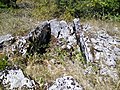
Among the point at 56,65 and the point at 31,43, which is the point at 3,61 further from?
the point at 56,65

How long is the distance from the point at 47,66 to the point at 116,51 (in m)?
2.05

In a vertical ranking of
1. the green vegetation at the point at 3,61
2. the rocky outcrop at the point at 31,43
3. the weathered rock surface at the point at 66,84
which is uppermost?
the rocky outcrop at the point at 31,43

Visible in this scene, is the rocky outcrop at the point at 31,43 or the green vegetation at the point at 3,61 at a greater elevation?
the rocky outcrop at the point at 31,43

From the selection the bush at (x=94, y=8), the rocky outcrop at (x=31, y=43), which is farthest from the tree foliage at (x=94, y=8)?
the rocky outcrop at (x=31, y=43)

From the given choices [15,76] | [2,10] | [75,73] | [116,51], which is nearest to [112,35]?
[116,51]

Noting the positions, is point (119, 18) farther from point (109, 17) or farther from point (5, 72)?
point (5, 72)

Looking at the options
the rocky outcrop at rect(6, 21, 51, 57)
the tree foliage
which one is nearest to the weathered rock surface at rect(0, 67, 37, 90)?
the rocky outcrop at rect(6, 21, 51, 57)

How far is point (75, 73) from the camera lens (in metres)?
7.27

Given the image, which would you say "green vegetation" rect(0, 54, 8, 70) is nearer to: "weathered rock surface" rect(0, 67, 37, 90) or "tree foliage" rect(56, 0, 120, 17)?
"weathered rock surface" rect(0, 67, 37, 90)

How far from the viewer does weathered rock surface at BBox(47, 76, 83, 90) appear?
6531 mm

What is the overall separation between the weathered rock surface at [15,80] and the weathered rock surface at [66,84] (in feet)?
1.60

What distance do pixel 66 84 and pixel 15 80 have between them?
1164 millimetres

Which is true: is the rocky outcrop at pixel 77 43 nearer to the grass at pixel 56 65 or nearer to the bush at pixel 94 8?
the grass at pixel 56 65

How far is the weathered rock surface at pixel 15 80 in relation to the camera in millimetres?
6626
